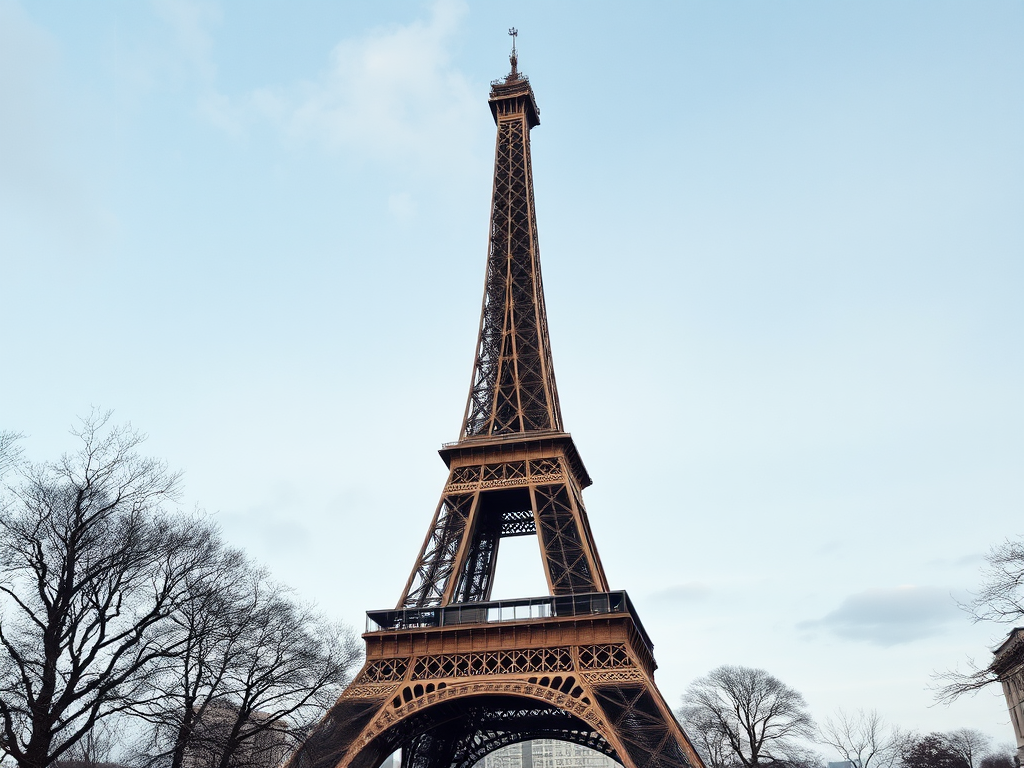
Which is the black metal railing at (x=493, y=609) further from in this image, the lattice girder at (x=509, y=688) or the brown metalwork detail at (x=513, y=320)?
the brown metalwork detail at (x=513, y=320)

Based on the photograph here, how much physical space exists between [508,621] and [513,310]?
80.2 feet

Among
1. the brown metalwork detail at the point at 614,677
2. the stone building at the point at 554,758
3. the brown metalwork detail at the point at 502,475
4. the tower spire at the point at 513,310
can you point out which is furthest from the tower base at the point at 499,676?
the stone building at the point at 554,758

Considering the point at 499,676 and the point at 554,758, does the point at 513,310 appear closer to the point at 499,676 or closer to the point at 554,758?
the point at 499,676

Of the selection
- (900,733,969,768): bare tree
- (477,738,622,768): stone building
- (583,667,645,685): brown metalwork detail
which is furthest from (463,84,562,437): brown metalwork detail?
(477,738,622,768): stone building

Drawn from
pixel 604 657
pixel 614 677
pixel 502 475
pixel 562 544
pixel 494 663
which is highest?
pixel 502 475

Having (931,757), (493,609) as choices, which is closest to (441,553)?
(493,609)

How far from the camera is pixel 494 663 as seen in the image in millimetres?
41469

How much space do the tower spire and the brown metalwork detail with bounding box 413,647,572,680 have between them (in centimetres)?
1562

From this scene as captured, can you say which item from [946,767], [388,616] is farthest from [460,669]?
[946,767]

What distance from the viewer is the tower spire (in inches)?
2173

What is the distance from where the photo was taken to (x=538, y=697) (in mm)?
38281

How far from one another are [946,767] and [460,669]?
150ft

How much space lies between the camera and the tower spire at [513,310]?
181 ft

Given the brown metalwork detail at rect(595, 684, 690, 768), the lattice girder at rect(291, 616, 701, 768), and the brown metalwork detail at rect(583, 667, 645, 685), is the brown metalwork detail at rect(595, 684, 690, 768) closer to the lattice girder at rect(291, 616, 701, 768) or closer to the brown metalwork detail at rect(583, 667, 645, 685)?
the lattice girder at rect(291, 616, 701, 768)
